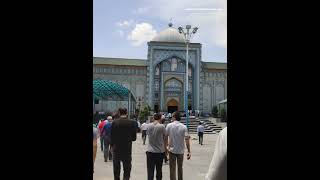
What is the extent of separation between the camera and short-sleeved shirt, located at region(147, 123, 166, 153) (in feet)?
21.1

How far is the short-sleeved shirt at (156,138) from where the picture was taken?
6422mm

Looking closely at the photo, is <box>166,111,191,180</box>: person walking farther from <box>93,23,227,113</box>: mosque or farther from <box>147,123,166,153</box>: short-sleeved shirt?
<box>93,23,227,113</box>: mosque

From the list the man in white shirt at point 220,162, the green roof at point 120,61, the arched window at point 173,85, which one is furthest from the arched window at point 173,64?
the man in white shirt at point 220,162

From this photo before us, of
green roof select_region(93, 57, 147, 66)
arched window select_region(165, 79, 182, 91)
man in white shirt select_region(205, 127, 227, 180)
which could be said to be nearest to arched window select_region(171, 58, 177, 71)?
arched window select_region(165, 79, 182, 91)

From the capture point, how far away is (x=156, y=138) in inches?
255

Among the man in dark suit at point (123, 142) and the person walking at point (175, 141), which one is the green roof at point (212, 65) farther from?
the man in dark suit at point (123, 142)

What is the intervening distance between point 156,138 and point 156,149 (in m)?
0.17
